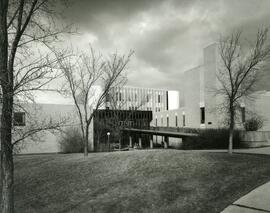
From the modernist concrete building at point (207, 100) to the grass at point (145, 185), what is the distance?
824 inches

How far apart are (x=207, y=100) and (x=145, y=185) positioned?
33.6 m

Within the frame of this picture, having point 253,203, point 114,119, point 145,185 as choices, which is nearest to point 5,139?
point 145,185

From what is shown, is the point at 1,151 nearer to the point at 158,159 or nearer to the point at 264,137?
the point at 158,159

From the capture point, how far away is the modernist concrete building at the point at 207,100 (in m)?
37.7

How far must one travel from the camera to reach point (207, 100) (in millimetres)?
41719

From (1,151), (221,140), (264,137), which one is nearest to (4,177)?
(1,151)

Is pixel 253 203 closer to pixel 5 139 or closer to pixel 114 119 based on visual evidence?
pixel 5 139

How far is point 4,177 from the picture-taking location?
6.92 m

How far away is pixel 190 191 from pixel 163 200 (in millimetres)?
980

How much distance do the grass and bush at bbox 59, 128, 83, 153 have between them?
24.6 m

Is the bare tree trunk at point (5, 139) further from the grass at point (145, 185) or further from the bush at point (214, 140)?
the bush at point (214, 140)

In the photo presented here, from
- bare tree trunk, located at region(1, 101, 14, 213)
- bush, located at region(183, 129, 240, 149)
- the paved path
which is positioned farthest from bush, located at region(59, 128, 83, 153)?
the paved path

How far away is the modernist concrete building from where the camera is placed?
37.7m

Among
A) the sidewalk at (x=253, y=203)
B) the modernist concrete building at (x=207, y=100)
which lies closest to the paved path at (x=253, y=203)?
the sidewalk at (x=253, y=203)
